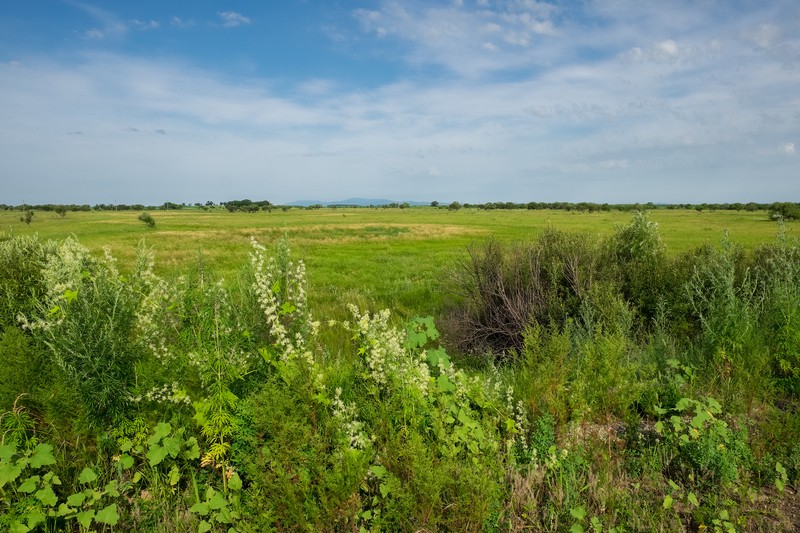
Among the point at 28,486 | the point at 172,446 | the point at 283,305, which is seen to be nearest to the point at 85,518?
the point at 28,486

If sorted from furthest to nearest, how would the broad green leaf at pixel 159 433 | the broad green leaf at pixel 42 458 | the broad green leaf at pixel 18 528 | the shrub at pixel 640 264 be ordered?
the shrub at pixel 640 264
the broad green leaf at pixel 159 433
the broad green leaf at pixel 42 458
the broad green leaf at pixel 18 528

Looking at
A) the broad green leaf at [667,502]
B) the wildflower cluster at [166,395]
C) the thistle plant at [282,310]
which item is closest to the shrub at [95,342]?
the wildflower cluster at [166,395]

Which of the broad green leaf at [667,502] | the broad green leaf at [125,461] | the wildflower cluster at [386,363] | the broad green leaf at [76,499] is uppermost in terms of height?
the wildflower cluster at [386,363]

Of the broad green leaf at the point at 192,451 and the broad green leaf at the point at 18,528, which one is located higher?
the broad green leaf at the point at 192,451

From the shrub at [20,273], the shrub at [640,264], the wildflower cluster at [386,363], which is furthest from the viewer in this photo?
the shrub at [640,264]

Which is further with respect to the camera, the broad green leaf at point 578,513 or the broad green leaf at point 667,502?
the broad green leaf at point 667,502

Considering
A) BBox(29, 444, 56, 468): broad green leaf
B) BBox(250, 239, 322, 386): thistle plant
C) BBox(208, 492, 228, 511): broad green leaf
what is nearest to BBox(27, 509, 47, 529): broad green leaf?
BBox(29, 444, 56, 468): broad green leaf

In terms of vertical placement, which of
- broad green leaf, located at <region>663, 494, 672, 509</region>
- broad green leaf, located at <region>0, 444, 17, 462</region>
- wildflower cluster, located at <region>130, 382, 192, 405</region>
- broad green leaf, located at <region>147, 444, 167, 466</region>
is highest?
wildflower cluster, located at <region>130, 382, 192, 405</region>

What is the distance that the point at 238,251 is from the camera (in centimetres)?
3453

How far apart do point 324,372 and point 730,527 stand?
3.66 m

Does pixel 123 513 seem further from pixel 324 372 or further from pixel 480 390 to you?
pixel 480 390

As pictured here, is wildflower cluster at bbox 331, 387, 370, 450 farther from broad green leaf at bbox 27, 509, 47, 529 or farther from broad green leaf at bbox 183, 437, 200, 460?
broad green leaf at bbox 27, 509, 47, 529

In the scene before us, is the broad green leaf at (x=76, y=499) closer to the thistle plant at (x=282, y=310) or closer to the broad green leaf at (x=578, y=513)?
the thistle plant at (x=282, y=310)

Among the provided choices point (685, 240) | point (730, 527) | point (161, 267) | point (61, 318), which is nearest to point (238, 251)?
point (161, 267)
